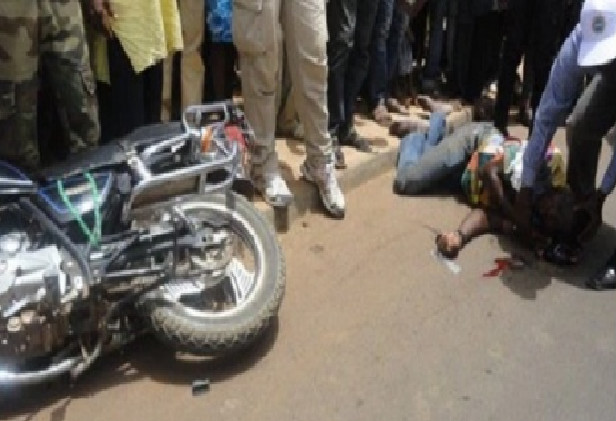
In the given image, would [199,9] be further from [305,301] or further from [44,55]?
[305,301]

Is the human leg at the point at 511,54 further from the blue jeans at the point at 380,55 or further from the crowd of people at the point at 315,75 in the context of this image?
the blue jeans at the point at 380,55

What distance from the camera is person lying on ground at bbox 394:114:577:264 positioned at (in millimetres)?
4379

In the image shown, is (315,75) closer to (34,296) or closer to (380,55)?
(380,55)

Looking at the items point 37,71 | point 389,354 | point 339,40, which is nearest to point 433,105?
point 339,40

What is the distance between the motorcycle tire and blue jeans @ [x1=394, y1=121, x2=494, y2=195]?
5.38 ft

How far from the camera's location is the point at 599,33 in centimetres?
362

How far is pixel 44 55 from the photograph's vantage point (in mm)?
3363

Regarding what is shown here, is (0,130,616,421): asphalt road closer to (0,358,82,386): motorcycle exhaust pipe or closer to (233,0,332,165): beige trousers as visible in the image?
(0,358,82,386): motorcycle exhaust pipe

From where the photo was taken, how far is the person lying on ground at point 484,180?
438 centimetres

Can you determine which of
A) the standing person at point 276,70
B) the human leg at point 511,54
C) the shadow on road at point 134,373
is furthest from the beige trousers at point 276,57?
the human leg at point 511,54

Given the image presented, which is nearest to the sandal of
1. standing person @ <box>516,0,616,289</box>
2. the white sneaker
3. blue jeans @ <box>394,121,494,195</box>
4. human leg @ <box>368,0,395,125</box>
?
standing person @ <box>516,0,616,289</box>

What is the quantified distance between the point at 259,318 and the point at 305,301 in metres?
0.59

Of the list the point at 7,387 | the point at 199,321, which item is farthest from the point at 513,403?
the point at 7,387

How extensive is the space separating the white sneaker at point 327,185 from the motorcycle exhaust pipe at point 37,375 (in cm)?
187
